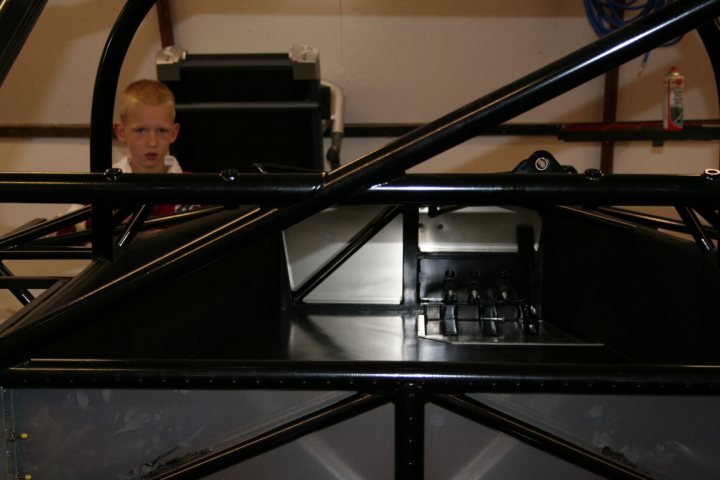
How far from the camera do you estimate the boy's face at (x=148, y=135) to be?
1.76m

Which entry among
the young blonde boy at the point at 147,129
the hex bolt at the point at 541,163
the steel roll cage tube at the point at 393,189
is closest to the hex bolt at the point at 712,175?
the steel roll cage tube at the point at 393,189

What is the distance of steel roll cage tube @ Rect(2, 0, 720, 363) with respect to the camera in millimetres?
594

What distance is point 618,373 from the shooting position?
2.06ft

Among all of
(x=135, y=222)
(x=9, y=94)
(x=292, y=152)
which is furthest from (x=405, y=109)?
(x=135, y=222)

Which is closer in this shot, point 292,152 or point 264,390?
point 264,390

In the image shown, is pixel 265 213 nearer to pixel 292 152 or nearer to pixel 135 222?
pixel 135 222

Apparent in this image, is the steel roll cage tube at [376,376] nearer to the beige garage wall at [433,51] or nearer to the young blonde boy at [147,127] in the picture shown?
the young blonde boy at [147,127]

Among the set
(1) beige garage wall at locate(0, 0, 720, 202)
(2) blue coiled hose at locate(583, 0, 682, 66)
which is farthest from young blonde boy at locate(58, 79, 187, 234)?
(2) blue coiled hose at locate(583, 0, 682, 66)

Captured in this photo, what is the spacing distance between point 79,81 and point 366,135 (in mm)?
1597

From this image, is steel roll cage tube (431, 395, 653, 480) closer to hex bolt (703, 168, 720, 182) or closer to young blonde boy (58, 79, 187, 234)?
hex bolt (703, 168, 720, 182)

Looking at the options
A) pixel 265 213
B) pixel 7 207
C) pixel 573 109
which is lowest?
pixel 7 207

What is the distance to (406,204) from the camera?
645 mm

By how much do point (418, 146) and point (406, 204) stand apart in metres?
0.06

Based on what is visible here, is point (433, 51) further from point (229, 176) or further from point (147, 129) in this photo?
point (229, 176)
